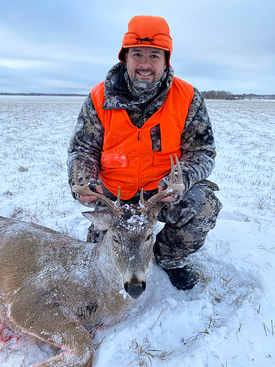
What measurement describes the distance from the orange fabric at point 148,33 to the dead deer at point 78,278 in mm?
1502

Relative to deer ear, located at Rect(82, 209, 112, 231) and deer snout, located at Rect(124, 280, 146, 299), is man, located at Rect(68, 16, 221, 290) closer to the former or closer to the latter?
deer ear, located at Rect(82, 209, 112, 231)

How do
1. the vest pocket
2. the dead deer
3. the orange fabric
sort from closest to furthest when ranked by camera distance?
the dead deer < the orange fabric < the vest pocket

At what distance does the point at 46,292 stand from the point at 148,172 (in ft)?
5.69

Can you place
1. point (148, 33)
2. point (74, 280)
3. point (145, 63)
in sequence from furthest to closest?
point (145, 63), point (148, 33), point (74, 280)

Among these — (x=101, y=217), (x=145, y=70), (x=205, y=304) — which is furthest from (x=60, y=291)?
(x=145, y=70)

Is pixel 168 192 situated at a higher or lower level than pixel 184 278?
higher

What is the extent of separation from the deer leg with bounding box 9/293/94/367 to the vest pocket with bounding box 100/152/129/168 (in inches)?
66.6

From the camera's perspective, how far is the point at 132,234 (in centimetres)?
237

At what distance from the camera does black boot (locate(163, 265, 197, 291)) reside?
3021mm

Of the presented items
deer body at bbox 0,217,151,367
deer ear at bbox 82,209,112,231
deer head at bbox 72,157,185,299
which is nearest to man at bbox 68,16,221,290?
deer ear at bbox 82,209,112,231

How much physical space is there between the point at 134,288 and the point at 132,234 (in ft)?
1.53

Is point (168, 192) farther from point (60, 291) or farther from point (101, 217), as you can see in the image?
point (60, 291)

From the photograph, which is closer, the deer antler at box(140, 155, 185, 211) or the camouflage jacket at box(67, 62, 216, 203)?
the deer antler at box(140, 155, 185, 211)

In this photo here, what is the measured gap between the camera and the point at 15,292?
2.57 meters
